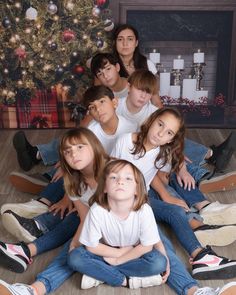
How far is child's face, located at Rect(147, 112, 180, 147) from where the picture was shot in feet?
6.05

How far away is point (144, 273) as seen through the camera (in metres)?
1.65

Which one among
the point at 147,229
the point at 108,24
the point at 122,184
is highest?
the point at 108,24

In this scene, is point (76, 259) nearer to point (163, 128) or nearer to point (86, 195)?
point (86, 195)

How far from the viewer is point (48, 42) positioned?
3.03 metres

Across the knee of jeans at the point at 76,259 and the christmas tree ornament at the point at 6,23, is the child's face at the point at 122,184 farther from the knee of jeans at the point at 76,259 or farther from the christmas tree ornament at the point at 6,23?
the christmas tree ornament at the point at 6,23

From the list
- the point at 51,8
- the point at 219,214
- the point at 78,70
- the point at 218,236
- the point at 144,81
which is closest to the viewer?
the point at 218,236

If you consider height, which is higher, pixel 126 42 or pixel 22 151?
pixel 126 42

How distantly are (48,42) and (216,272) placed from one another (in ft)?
6.25

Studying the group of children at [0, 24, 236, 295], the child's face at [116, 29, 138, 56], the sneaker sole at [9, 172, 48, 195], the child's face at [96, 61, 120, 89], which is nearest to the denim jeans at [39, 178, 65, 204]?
the group of children at [0, 24, 236, 295]

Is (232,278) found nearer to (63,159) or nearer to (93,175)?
(93,175)

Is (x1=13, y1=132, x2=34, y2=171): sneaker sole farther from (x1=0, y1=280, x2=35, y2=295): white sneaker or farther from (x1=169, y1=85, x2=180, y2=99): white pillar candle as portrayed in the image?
(x1=169, y1=85, x2=180, y2=99): white pillar candle

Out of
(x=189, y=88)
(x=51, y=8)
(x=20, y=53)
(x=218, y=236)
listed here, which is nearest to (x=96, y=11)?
(x=51, y=8)

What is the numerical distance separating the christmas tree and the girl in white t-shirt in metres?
1.62

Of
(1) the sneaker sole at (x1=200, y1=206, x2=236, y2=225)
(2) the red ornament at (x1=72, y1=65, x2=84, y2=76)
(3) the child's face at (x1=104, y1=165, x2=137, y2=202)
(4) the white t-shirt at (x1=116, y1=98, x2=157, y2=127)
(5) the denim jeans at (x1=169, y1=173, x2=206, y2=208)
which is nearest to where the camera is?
(3) the child's face at (x1=104, y1=165, x2=137, y2=202)
